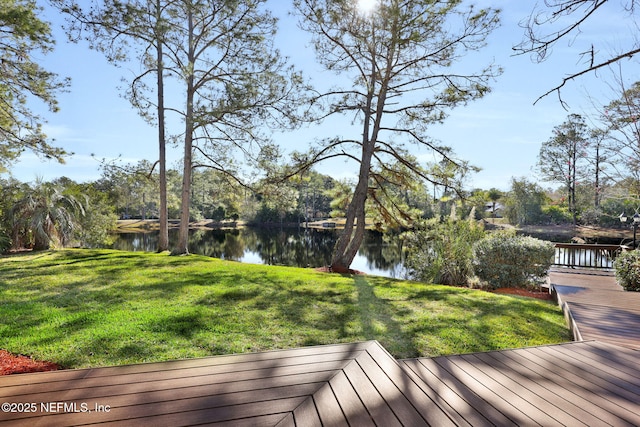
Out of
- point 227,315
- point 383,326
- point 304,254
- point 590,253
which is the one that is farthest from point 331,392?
point 304,254

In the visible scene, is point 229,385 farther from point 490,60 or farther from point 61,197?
point 61,197

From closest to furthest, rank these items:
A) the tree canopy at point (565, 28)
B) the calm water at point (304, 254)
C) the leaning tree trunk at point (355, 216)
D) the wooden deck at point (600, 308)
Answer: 1. the tree canopy at point (565, 28)
2. the wooden deck at point (600, 308)
3. the leaning tree trunk at point (355, 216)
4. the calm water at point (304, 254)

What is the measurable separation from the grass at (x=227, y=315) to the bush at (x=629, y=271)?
229cm

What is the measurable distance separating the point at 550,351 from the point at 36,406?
366 centimetres

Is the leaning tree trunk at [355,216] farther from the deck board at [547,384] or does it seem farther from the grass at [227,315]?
the deck board at [547,384]

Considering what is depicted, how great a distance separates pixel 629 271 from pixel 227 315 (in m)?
7.71

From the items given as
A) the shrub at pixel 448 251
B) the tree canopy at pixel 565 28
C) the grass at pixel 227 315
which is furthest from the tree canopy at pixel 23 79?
the shrub at pixel 448 251

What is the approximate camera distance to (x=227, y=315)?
13.2ft

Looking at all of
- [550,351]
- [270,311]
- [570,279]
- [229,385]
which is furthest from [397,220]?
[229,385]

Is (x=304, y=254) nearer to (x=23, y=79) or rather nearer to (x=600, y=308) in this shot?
(x=23, y=79)

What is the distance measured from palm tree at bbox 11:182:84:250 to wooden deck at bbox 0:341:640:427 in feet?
31.3

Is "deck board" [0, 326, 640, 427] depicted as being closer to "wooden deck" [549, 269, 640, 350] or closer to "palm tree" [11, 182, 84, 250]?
"wooden deck" [549, 269, 640, 350]

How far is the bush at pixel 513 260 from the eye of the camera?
24.0 feet

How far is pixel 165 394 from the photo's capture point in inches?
68.3
